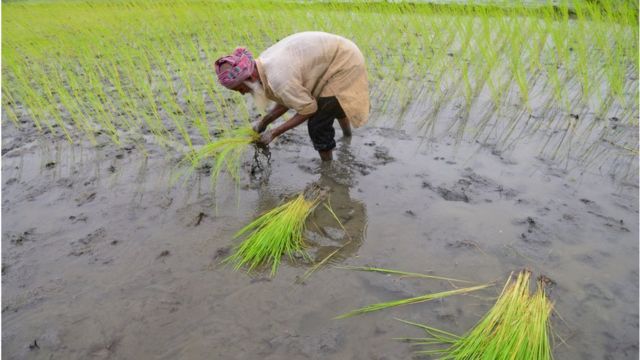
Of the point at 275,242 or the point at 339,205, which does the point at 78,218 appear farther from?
the point at 339,205

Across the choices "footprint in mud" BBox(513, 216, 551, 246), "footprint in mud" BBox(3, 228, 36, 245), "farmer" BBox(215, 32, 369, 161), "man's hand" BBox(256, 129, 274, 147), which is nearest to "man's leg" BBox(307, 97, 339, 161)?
"farmer" BBox(215, 32, 369, 161)

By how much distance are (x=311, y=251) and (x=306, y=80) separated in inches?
37.0

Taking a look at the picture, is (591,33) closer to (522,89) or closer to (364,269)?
(522,89)

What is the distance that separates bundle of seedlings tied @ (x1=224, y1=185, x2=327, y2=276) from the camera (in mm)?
1734

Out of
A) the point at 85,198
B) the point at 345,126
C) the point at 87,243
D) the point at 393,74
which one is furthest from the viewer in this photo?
the point at 393,74

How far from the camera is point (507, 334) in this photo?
123 cm

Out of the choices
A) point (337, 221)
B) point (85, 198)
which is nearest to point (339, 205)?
point (337, 221)

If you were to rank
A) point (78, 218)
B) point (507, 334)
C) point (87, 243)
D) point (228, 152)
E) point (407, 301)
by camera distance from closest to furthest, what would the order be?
point (507, 334) < point (407, 301) < point (87, 243) < point (78, 218) < point (228, 152)

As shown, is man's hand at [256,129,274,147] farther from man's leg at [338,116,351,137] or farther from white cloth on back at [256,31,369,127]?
man's leg at [338,116,351,137]

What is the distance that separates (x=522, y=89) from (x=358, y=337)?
8.40ft

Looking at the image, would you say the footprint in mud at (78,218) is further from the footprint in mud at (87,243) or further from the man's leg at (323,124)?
the man's leg at (323,124)

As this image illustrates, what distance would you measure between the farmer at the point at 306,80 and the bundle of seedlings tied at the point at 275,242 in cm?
54

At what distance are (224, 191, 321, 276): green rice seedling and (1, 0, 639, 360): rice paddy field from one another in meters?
0.05

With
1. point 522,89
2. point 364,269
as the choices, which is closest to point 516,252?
point 364,269
